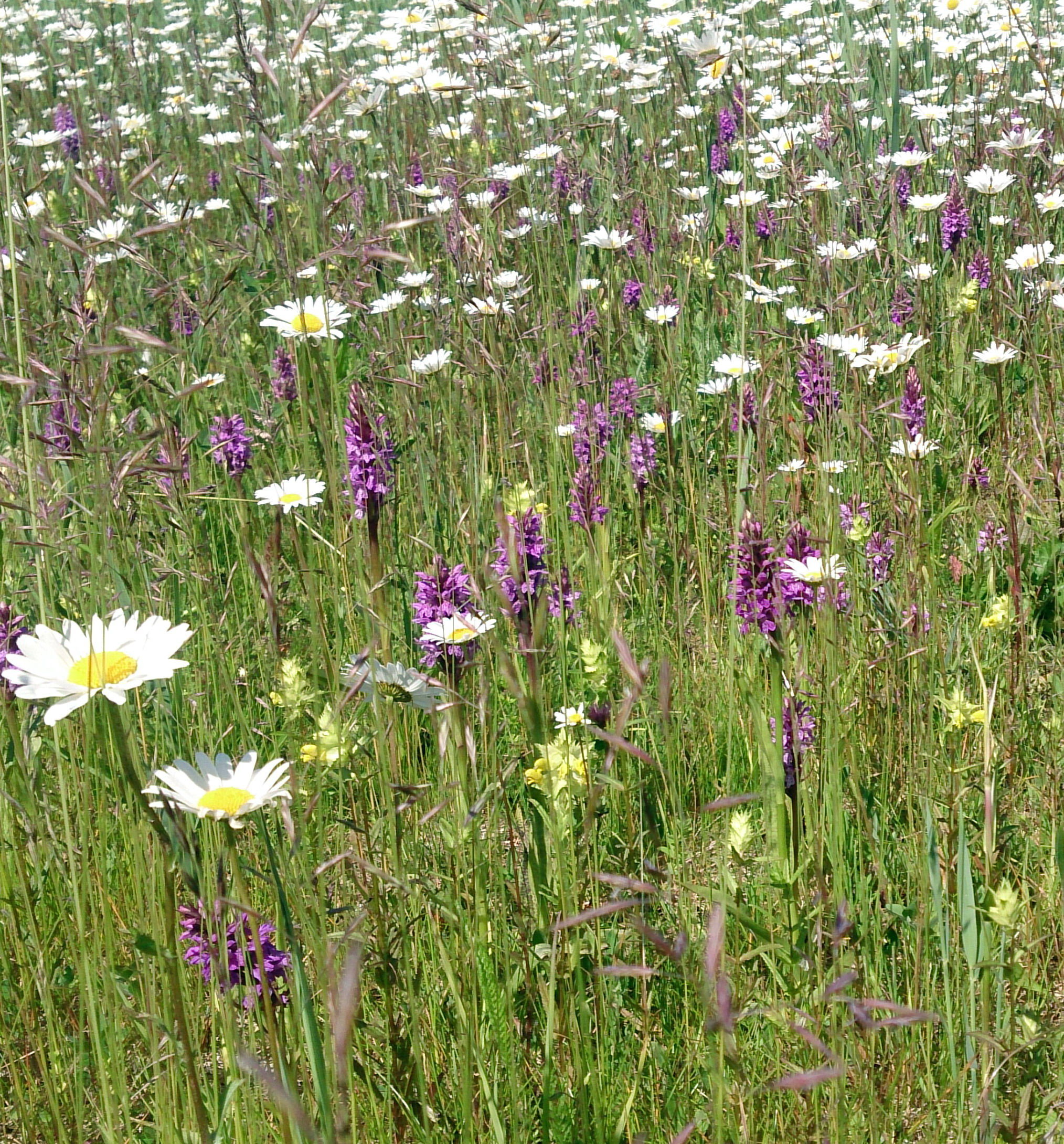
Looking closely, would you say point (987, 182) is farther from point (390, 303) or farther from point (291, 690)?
point (291, 690)

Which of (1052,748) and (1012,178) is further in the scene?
(1012,178)

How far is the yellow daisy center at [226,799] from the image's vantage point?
3.40 feet

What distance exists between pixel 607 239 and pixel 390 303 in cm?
90

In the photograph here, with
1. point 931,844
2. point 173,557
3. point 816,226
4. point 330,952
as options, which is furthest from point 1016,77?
point 330,952

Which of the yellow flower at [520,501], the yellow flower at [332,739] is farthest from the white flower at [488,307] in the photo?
the yellow flower at [332,739]

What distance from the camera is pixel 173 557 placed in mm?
2445

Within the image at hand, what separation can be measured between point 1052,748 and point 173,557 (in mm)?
1702

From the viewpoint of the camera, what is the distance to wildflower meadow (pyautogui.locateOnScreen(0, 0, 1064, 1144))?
117cm

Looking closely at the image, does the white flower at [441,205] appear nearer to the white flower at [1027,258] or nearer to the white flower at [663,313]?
the white flower at [663,313]

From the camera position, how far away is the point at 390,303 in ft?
10.2

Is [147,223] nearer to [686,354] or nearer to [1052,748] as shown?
[686,354]

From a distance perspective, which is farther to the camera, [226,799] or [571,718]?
[571,718]

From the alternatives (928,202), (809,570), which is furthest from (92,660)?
(928,202)

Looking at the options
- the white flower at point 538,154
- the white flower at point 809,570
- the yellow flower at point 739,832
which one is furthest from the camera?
the white flower at point 538,154
